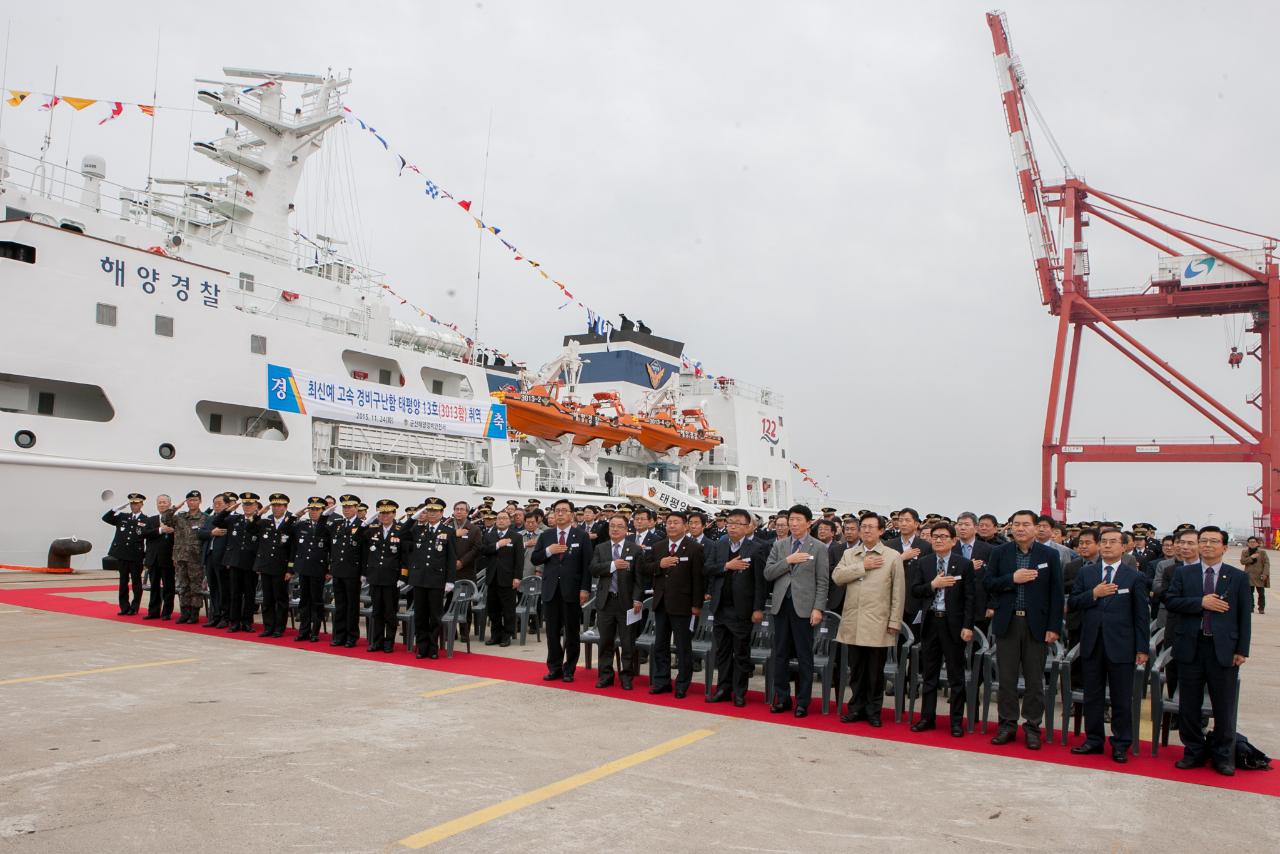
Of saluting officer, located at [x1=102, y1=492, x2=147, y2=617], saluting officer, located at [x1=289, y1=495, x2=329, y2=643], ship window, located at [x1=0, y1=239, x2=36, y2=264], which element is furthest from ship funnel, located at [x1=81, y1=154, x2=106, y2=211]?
saluting officer, located at [x1=289, y1=495, x2=329, y2=643]

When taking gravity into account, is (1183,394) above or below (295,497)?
above

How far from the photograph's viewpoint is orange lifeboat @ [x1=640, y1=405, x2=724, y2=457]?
26500 mm

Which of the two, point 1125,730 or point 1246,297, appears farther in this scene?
point 1246,297

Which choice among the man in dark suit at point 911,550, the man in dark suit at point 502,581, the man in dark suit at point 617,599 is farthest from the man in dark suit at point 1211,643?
the man in dark suit at point 502,581

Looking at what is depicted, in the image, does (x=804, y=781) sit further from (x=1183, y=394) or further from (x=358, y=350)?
(x=1183, y=394)

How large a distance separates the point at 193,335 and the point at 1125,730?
15.0 meters

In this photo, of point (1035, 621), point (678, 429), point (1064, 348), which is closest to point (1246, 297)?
point (1064, 348)

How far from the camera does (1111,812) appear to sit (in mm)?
4148

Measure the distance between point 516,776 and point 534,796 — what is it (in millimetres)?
348

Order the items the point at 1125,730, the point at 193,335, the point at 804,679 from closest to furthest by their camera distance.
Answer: the point at 1125,730 < the point at 804,679 < the point at 193,335

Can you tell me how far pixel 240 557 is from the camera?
942cm

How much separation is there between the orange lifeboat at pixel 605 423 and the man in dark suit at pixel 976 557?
17.2 meters

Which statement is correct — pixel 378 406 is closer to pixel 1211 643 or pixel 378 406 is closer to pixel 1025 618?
pixel 1025 618

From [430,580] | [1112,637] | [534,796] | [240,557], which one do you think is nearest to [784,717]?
[1112,637]
